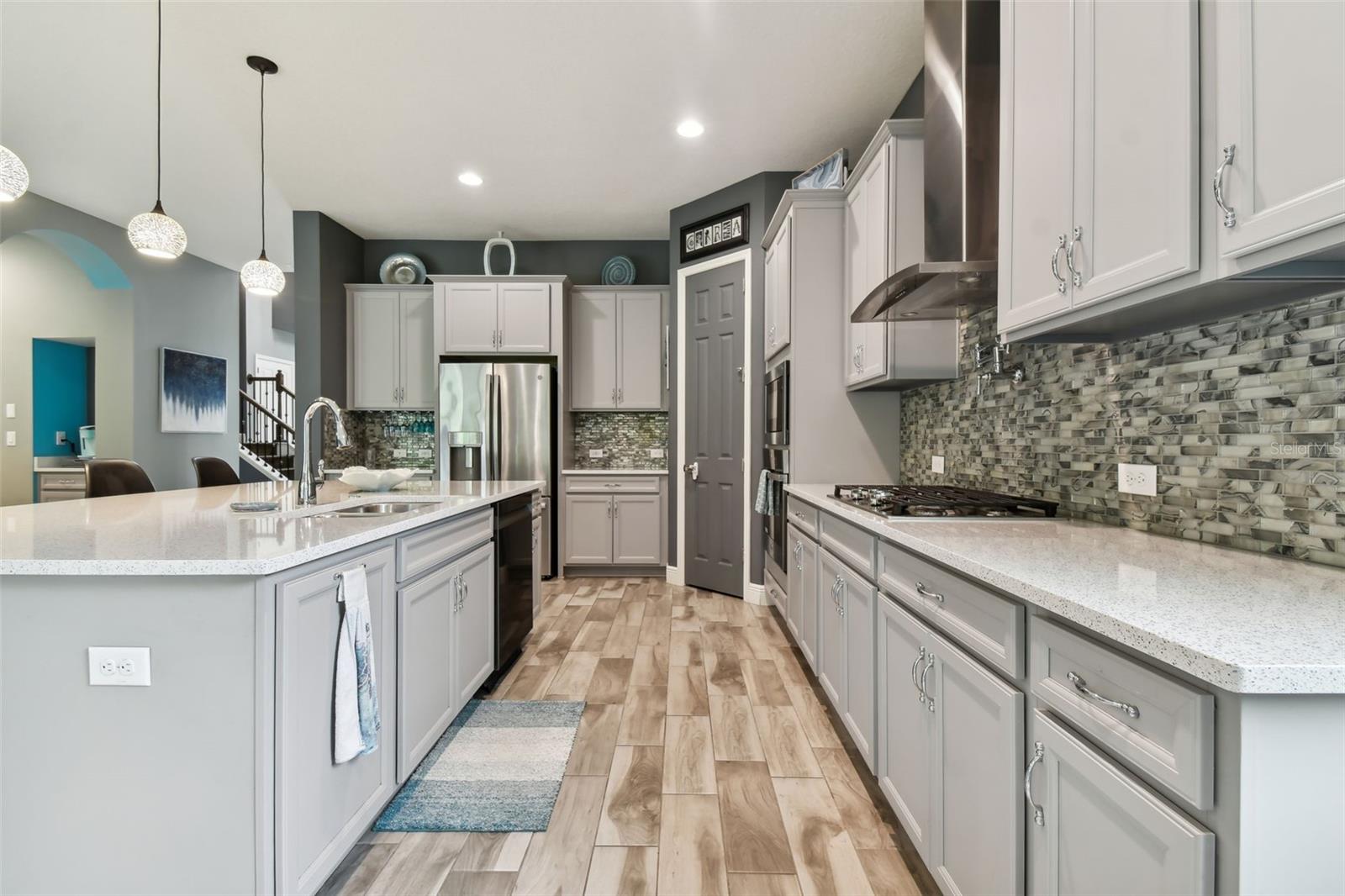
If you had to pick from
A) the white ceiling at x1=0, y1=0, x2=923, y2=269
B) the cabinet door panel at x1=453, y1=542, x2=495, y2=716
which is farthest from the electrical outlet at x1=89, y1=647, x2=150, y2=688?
the white ceiling at x1=0, y1=0, x2=923, y2=269

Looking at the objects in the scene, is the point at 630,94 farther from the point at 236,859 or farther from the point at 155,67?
the point at 236,859

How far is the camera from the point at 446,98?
10.9 ft

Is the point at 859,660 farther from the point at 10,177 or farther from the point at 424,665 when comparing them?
the point at 10,177

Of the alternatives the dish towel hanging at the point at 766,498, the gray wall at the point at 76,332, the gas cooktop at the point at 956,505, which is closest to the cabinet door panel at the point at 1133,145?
the gas cooktop at the point at 956,505

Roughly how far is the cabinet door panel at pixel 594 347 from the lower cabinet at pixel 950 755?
12.8 ft

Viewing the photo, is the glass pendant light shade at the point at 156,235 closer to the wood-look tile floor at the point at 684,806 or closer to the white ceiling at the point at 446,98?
the white ceiling at the point at 446,98

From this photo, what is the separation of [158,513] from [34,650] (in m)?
0.78

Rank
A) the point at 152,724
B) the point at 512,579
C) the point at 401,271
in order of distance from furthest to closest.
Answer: the point at 401,271, the point at 512,579, the point at 152,724

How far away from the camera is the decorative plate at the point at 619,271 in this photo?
545 centimetres

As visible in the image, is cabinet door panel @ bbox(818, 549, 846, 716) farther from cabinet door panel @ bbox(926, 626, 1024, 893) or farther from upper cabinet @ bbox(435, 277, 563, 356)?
upper cabinet @ bbox(435, 277, 563, 356)

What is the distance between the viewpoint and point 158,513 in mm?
1938

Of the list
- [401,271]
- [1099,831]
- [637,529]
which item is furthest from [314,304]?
[1099,831]

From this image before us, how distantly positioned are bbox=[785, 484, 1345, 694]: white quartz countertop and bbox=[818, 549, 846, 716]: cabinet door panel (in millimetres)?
777

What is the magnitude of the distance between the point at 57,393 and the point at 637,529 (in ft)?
19.3
